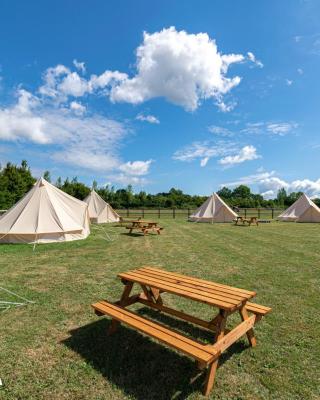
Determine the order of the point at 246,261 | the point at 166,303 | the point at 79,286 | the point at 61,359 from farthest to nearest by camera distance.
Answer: the point at 246,261 → the point at 79,286 → the point at 166,303 → the point at 61,359

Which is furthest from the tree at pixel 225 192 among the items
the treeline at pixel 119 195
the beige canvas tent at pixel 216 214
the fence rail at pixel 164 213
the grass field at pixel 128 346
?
the grass field at pixel 128 346

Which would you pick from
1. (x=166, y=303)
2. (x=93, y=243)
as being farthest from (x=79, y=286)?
(x=93, y=243)

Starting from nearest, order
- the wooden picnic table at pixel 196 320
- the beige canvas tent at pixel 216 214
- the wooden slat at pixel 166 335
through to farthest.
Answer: the wooden slat at pixel 166 335, the wooden picnic table at pixel 196 320, the beige canvas tent at pixel 216 214

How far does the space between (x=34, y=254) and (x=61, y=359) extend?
21.1ft

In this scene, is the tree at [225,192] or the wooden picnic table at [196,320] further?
the tree at [225,192]

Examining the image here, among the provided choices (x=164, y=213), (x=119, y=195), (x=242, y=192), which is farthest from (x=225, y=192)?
(x=164, y=213)

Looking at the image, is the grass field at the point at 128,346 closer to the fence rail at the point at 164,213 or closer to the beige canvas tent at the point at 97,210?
the beige canvas tent at the point at 97,210

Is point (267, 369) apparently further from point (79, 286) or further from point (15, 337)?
point (79, 286)

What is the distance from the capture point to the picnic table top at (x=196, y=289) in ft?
9.66

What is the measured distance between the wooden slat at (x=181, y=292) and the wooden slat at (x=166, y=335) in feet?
1.37

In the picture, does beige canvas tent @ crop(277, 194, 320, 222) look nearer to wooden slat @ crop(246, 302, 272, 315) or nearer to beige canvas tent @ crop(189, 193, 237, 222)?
beige canvas tent @ crop(189, 193, 237, 222)

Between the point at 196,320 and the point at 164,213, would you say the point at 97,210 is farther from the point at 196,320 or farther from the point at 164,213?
the point at 196,320

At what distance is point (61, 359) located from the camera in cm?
309

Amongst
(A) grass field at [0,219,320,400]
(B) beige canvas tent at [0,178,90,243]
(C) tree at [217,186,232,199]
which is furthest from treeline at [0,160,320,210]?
(A) grass field at [0,219,320,400]
